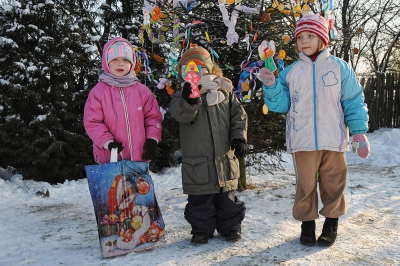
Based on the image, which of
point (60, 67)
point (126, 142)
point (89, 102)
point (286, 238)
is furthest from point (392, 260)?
point (60, 67)

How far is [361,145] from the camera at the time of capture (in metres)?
2.68

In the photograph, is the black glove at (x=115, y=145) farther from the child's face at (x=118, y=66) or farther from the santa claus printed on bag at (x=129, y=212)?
the child's face at (x=118, y=66)

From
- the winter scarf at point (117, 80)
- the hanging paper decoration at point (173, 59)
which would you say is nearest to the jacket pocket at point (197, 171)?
the winter scarf at point (117, 80)

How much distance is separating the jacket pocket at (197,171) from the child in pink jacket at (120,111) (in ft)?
1.04

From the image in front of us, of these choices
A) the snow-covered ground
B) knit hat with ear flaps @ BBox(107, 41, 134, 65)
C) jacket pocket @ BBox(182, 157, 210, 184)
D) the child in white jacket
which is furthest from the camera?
knit hat with ear flaps @ BBox(107, 41, 134, 65)

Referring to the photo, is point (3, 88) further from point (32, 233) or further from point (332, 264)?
point (332, 264)

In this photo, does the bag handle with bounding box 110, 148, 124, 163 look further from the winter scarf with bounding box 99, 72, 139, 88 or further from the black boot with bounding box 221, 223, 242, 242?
the black boot with bounding box 221, 223, 242, 242

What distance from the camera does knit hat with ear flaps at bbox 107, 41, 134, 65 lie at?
2926 mm

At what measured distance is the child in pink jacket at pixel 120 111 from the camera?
2.87 m

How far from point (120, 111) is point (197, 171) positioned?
Result: 778 millimetres

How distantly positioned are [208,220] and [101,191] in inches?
34.1

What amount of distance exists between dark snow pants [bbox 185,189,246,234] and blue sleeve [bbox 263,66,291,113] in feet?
2.61

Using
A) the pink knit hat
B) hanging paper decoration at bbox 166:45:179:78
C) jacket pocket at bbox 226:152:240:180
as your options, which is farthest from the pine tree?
the pink knit hat

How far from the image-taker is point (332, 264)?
7.97 feet
